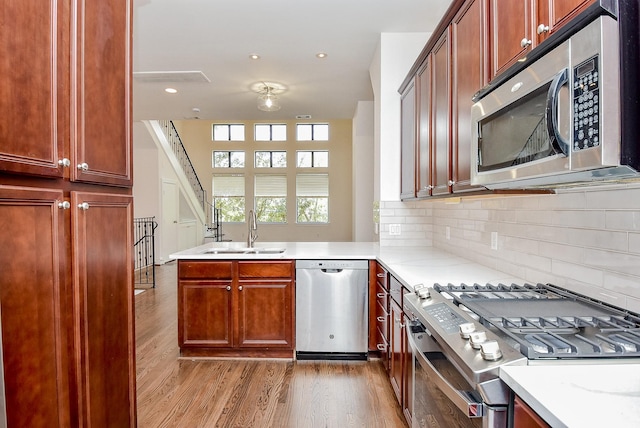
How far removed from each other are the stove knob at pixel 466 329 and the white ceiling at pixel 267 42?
8.65 feet

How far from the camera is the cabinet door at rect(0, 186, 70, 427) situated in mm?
989

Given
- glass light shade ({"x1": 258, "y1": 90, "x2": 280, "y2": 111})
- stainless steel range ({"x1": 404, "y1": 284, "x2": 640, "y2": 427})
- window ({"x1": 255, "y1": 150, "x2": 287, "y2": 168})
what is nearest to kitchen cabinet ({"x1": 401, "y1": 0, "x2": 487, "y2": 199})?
stainless steel range ({"x1": 404, "y1": 284, "x2": 640, "y2": 427})

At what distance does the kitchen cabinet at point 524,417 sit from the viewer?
0.76 m

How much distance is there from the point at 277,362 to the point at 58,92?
8.31 feet

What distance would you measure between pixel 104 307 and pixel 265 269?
1679 mm

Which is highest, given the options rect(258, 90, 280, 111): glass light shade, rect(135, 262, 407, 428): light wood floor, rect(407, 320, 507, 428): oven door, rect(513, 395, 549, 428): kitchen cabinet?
rect(258, 90, 280, 111): glass light shade

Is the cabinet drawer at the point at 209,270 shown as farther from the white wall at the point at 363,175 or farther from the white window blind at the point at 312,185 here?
the white window blind at the point at 312,185

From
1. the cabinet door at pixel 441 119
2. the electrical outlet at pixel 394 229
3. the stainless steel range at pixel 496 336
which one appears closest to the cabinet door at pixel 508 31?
the cabinet door at pixel 441 119

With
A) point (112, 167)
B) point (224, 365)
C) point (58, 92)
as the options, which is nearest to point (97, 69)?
point (58, 92)

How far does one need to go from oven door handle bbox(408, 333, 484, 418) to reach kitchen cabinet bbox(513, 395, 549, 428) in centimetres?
9

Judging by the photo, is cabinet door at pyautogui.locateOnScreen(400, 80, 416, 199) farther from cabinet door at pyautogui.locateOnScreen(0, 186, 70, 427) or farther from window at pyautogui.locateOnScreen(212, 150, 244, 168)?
window at pyautogui.locateOnScreen(212, 150, 244, 168)

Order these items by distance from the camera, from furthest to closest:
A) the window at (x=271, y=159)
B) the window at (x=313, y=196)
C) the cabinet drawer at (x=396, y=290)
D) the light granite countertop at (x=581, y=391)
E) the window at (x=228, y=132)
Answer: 1. the window at (x=228, y=132)
2. the window at (x=271, y=159)
3. the window at (x=313, y=196)
4. the cabinet drawer at (x=396, y=290)
5. the light granite countertop at (x=581, y=391)

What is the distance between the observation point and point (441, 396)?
3.99ft

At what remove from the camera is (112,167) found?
1458mm
